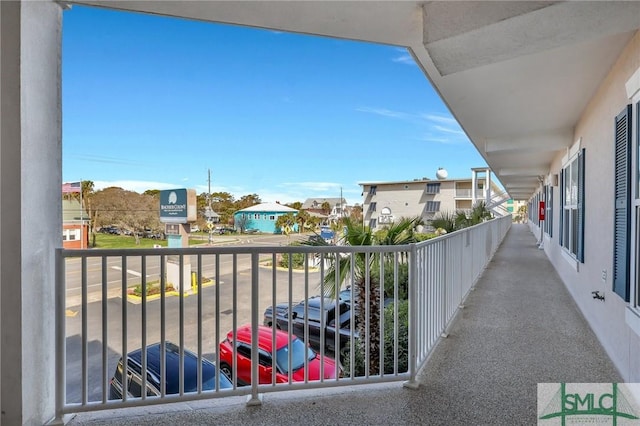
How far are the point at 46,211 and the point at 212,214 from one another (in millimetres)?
1770

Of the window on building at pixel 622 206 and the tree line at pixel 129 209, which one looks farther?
the tree line at pixel 129 209

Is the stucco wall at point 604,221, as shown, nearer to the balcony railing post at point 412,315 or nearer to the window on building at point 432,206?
the balcony railing post at point 412,315

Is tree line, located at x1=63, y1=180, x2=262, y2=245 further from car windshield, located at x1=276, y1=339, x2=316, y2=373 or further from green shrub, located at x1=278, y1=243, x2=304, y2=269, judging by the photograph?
car windshield, located at x1=276, y1=339, x2=316, y2=373

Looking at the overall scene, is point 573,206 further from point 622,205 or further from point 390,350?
point 390,350

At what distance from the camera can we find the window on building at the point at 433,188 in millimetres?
24080

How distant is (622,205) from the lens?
91.5 inches

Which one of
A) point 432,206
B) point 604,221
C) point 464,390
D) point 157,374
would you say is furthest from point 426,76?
point 432,206

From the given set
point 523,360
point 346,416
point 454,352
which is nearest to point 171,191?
point 346,416

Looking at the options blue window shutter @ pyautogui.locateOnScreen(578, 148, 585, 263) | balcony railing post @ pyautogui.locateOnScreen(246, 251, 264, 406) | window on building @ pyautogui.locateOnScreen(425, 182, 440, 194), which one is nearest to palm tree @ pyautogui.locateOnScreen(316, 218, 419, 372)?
balcony railing post @ pyautogui.locateOnScreen(246, 251, 264, 406)

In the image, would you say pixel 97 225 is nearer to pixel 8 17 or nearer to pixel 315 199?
pixel 8 17

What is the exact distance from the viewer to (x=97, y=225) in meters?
2.31

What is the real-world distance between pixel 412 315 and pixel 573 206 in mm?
3801

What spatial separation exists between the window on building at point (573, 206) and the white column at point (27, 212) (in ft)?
15.3

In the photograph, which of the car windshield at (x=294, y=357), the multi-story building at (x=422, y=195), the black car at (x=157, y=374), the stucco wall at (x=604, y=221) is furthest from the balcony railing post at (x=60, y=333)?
the multi-story building at (x=422, y=195)
